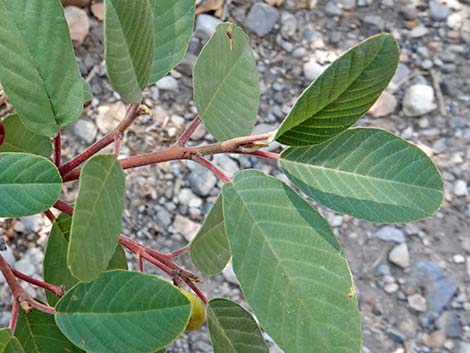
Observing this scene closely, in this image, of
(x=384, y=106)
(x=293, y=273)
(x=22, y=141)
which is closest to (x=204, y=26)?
(x=384, y=106)

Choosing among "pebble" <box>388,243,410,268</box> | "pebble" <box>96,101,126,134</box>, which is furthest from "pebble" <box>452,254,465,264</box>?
"pebble" <box>96,101,126,134</box>

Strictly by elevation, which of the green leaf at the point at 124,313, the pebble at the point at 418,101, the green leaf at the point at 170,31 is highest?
the green leaf at the point at 170,31

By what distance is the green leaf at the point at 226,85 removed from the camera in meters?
0.86

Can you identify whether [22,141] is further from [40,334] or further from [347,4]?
[347,4]

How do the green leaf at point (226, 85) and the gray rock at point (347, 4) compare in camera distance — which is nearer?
the green leaf at point (226, 85)

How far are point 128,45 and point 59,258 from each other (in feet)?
1.28

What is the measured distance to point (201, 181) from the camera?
7.20 ft

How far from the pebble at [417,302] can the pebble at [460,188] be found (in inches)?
15.8

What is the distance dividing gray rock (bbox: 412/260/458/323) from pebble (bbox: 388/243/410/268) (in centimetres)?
3

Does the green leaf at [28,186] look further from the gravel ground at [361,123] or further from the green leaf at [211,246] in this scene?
the gravel ground at [361,123]

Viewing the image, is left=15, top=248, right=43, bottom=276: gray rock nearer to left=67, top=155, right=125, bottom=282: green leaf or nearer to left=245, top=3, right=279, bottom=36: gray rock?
left=245, top=3, right=279, bottom=36: gray rock

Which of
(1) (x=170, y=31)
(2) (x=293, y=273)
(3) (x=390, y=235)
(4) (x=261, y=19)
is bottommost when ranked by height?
(3) (x=390, y=235)

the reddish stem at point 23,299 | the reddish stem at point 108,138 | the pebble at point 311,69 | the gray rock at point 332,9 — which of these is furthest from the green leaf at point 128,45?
the gray rock at point 332,9

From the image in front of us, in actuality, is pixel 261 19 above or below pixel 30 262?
above
